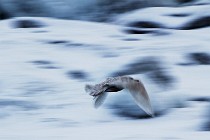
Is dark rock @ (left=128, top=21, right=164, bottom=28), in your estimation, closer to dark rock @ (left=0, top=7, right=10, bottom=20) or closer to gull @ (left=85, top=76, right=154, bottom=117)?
dark rock @ (left=0, top=7, right=10, bottom=20)

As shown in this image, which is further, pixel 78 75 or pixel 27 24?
pixel 27 24

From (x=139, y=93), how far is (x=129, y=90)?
4 cm

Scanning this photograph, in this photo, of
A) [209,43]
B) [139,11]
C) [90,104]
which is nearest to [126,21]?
[139,11]

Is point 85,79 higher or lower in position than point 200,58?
lower

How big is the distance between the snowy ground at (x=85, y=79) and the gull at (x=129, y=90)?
6 cm

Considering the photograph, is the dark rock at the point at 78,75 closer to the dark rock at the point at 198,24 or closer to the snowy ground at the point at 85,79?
the snowy ground at the point at 85,79

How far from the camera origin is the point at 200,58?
340 centimetres

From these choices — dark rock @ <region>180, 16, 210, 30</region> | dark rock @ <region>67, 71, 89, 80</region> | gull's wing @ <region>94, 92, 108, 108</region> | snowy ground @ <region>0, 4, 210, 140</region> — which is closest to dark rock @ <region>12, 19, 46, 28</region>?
snowy ground @ <region>0, 4, 210, 140</region>

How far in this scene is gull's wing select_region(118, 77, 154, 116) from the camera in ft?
7.74

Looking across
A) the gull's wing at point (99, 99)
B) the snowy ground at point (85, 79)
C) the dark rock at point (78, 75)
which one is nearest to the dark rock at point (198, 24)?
the snowy ground at point (85, 79)

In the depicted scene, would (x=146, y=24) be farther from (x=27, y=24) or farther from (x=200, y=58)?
(x=200, y=58)

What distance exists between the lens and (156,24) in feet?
14.7

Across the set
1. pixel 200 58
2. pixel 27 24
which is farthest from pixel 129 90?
pixel 27 24

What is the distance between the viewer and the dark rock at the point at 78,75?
309 centimetres
